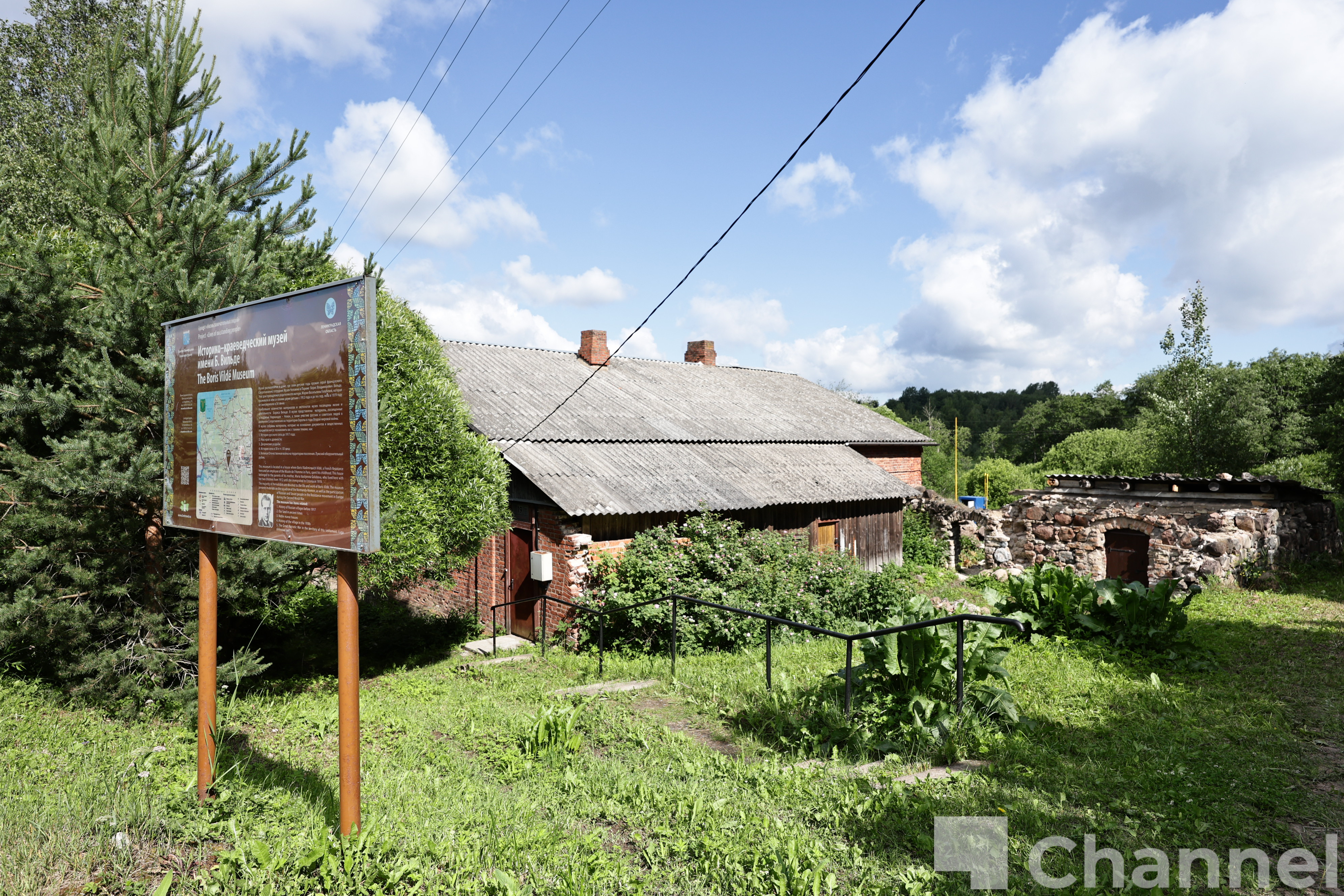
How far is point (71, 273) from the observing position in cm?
720

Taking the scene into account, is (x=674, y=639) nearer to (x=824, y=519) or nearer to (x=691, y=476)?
(x=691, y=476)

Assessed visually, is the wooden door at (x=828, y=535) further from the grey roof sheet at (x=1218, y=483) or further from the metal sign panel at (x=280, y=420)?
the metal sign panel at (x=280, y=420)

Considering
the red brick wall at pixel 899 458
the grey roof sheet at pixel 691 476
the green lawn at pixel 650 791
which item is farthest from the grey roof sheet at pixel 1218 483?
the green lawn at pixel 650 791

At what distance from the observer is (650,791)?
16.3 ft

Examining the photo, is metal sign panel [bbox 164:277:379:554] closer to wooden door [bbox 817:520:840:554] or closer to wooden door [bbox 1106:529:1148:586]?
wooden door [bbox 817:520:840:554]

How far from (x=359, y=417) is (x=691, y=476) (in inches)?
468

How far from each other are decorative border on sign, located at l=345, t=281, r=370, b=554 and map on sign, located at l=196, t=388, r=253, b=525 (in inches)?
43.3

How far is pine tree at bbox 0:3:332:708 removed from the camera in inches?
261

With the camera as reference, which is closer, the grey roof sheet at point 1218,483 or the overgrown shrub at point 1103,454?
the grey roof sheet at point 1218,483

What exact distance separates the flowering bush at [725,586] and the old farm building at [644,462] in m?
0.60

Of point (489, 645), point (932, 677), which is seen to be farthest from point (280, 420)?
point (489, 645)

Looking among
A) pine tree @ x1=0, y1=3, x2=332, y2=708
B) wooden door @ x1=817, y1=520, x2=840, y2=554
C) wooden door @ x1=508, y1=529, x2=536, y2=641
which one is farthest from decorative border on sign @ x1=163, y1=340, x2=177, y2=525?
wooden door @ x1=817, y1=520, x2=840, y2=554

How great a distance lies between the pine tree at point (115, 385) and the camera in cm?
662

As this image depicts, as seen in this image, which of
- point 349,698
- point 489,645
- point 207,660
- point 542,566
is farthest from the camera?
point 489,645
